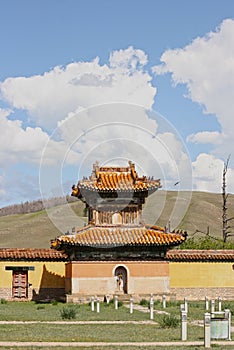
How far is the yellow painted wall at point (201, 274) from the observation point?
1752 inches

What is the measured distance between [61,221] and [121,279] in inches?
3615

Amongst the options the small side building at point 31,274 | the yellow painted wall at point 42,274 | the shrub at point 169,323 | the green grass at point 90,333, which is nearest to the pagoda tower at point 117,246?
the small side building at point 31,274

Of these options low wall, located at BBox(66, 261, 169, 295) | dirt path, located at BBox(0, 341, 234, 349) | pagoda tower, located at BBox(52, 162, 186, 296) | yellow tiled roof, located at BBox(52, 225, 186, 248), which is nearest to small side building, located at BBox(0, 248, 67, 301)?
pagoda tower, located at BBox(52, 162, 186, 296)

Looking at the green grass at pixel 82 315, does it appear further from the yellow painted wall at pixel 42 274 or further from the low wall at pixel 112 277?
the yellow painted wall at pixel 42 274

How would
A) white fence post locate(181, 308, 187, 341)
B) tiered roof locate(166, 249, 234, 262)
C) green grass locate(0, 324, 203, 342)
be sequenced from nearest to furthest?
white fence post locate(181, 308, 187, 341), green grass locate(0, 324, 203, 342), tiered roof locate(166, 249, 234, 262)

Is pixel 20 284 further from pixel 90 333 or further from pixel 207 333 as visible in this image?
pixel 207 333

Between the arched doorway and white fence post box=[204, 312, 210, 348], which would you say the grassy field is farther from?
the arched doorway

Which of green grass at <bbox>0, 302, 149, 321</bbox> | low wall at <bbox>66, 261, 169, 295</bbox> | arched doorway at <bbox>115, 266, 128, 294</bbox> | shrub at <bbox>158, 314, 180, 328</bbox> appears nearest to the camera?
shrub at <bbox>158, 314, 180, 328</bbox>

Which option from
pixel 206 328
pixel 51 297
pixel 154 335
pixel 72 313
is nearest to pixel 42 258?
pixel 51 297

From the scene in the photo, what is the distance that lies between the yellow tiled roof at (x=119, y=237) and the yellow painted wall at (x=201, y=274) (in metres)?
3.04

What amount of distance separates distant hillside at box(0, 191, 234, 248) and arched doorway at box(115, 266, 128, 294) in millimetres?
72462

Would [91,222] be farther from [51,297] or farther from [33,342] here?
[33,342]

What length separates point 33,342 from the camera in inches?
765

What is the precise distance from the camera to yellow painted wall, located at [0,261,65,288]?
44.0 m
